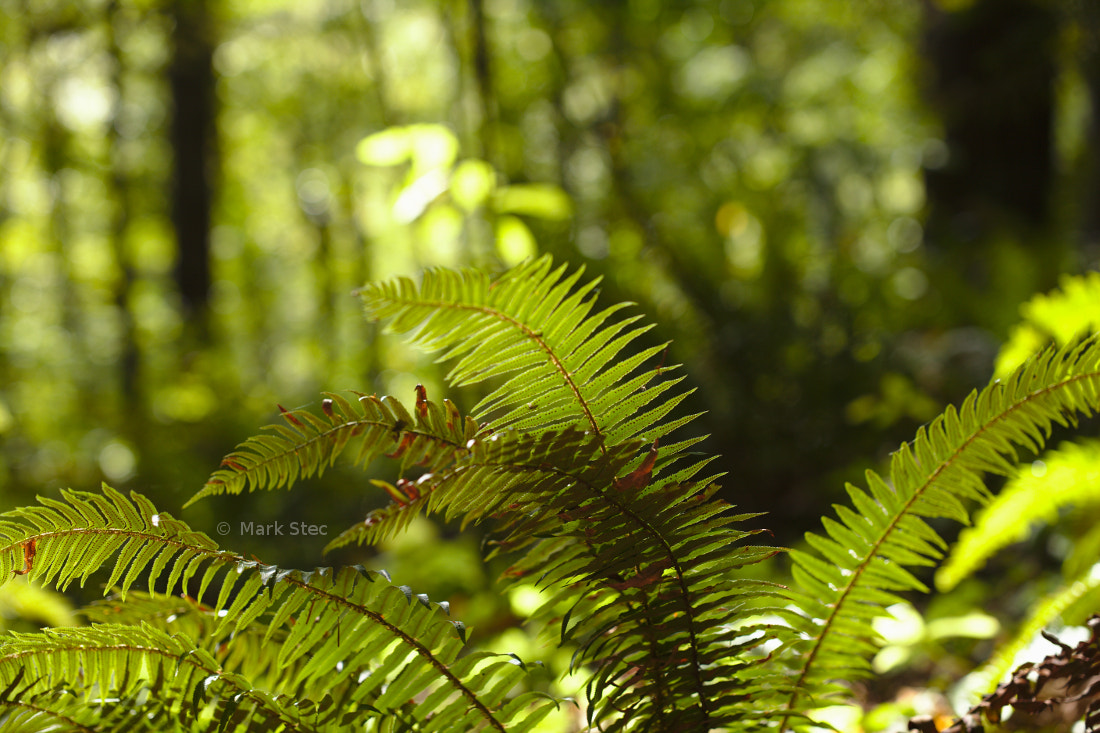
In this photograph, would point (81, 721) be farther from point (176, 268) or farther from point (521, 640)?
point (176, 268)

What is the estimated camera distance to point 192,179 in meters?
8.20

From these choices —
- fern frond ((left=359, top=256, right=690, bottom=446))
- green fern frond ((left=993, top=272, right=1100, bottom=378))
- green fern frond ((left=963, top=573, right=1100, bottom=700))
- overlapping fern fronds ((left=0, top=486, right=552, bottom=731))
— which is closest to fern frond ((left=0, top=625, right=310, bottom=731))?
overlapping fern fronds ((left=0, top=486, right=552, bottom=731))

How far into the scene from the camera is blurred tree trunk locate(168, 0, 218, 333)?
8109 mm

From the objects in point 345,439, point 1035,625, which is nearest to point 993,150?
point 1035,625

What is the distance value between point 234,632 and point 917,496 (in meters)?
0.96

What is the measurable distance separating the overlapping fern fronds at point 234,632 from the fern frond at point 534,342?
301mm

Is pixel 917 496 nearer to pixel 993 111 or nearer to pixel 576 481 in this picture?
pixel 576 481

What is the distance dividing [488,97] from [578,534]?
9.13 feet

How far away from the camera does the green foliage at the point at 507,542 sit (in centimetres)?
93

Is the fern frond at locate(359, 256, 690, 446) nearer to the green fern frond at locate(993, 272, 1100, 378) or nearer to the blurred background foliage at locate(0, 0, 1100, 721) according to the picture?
the blurred background foliage at locate(0, 0, 1100, 721)

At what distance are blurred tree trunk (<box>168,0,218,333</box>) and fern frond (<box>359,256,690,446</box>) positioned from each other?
7698mm

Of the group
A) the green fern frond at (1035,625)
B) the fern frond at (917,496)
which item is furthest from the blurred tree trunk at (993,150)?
the fern frond at (917,496)

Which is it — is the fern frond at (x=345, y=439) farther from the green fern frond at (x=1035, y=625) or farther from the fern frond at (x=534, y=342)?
the green fern frond at (x=1035, y=625)

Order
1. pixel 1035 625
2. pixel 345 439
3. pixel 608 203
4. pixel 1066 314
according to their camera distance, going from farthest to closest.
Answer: pixel 608 203, pixel 1066 314, pixel 1035 625, pixel 345 439
